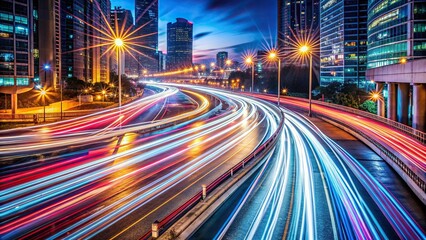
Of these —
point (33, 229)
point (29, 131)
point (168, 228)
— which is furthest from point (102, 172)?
point (29, 131)

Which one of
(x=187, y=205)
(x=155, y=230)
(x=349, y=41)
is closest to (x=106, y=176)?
(x=187, y=205)

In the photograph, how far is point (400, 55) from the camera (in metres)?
72.7

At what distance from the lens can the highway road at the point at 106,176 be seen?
433 inches

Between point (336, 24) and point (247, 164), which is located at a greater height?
point (336, 24)

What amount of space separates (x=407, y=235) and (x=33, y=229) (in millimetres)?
10939

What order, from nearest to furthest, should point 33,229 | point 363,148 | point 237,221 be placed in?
point 33,229
point 237,221
point 363,148

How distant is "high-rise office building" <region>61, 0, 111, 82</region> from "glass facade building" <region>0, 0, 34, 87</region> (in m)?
47.8

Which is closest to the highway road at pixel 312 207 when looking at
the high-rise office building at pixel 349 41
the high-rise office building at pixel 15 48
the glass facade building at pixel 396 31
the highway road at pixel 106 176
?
the highway road at pixel 106 176

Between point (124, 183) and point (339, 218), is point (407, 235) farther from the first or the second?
point (124, 183)

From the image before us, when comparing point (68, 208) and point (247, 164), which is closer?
point (68, 208)

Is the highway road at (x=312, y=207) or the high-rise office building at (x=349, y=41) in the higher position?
the high-rise office building at (x=349, y=41)

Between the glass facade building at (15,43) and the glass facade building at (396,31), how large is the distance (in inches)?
2683

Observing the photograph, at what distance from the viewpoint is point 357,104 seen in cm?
5778

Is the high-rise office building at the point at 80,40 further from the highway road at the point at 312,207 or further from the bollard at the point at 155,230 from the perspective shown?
the bollard at the point at 155,230
